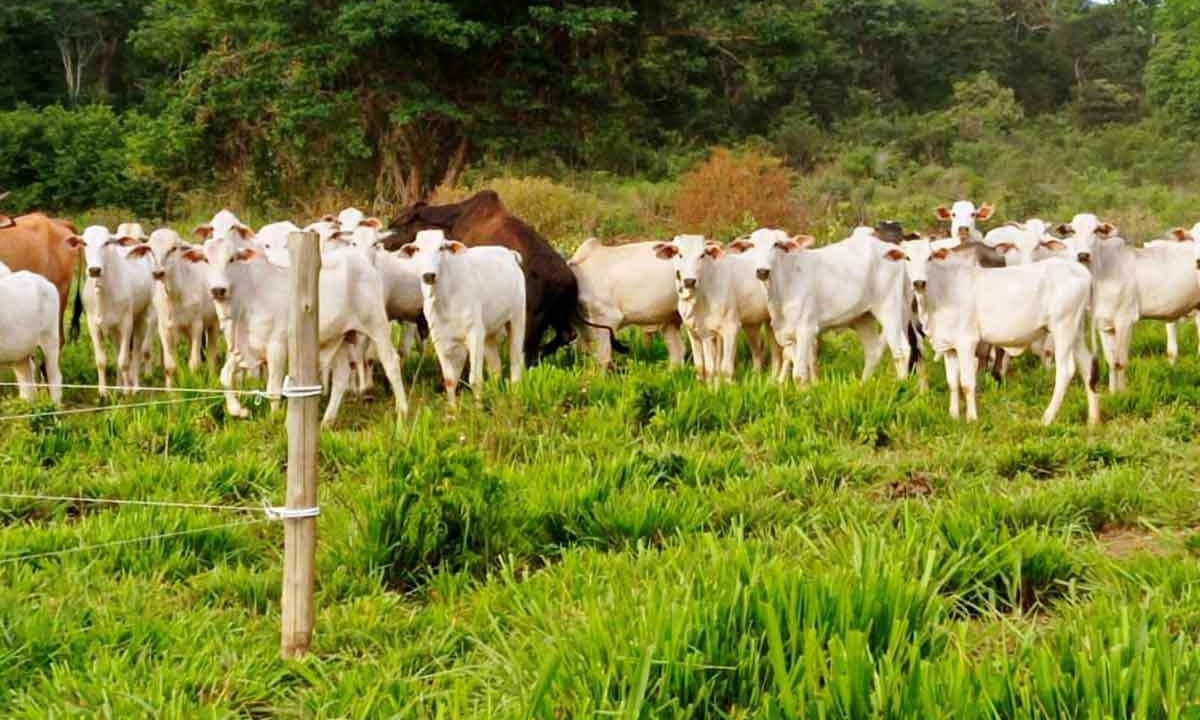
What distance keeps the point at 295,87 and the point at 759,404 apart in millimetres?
20787

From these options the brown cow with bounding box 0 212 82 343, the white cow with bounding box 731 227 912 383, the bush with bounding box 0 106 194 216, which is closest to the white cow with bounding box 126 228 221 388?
the brown cow with bounding box 0 212 82 343

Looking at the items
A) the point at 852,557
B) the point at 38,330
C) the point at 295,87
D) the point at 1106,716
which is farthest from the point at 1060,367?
the point at 295,87

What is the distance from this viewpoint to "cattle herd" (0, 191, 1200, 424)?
376 inches

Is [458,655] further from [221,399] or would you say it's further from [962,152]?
[962,152]

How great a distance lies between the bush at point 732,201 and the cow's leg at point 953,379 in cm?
957

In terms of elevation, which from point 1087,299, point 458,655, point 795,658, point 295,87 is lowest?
point 458,655

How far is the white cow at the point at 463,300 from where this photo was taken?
9.96 meters

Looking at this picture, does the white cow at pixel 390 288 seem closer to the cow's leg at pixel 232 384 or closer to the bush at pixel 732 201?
the cow's leg at pixel 232 384

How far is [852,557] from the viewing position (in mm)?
4977

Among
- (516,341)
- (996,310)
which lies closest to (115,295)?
(516,341)

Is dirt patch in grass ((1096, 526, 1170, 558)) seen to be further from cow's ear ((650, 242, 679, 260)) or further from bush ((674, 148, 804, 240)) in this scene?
bush ((674, 148, 804, 240))

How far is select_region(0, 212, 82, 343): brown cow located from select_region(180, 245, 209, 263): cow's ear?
176 centimetres

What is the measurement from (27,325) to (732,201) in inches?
516

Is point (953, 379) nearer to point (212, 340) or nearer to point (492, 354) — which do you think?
point (492, 354)
